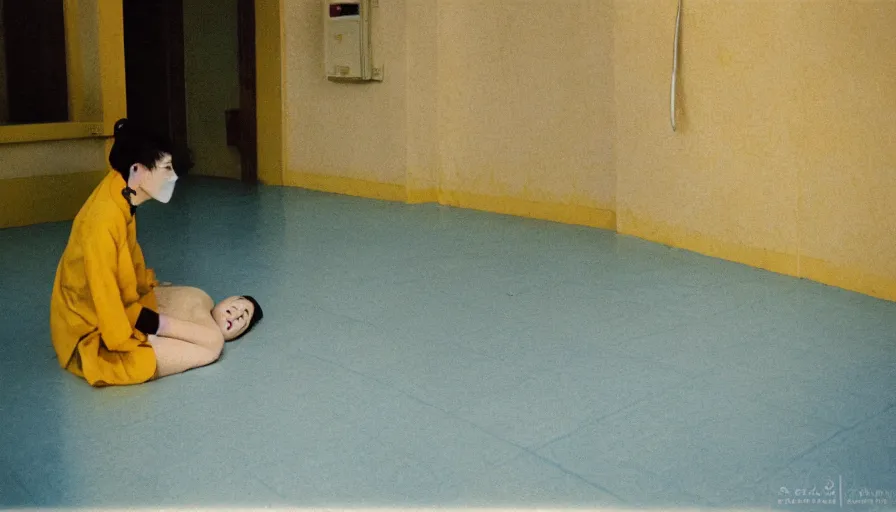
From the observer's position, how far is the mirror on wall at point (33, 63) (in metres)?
5.92

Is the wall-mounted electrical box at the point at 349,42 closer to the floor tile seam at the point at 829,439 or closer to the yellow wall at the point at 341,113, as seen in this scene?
the yellow wall at the point at 341,113

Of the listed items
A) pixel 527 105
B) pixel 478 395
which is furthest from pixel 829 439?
pixel 527 105

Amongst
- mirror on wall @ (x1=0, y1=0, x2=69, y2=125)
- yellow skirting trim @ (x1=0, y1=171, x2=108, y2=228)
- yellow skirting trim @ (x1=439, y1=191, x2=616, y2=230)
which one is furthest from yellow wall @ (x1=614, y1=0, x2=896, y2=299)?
mirror on wall @ (x1=0, y1=0, x2=69, y2=125)

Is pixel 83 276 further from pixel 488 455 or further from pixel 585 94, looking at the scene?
pixel 585 94

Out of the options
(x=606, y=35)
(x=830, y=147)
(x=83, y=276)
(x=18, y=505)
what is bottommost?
(x=18, y=505)

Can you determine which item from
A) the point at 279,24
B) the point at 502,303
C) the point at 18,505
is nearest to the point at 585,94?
the point at 502,303

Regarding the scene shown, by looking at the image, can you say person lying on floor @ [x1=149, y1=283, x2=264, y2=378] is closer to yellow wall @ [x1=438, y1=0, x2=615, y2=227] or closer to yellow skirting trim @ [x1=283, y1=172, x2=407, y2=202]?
yellow wall @ [x1=438, y1=0, x2=615, y2=227]

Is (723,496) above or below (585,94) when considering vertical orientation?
below

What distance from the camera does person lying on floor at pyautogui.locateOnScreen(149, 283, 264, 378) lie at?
2777 mm

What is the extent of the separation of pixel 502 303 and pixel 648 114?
1.67 meters

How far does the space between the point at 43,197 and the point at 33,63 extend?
4.17 ft

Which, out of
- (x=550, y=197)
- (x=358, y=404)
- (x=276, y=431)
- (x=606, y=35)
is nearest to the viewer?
(x=276, y=431)

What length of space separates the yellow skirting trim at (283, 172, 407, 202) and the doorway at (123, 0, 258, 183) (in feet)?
1.92

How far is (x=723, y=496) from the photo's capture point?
197 centimetres
